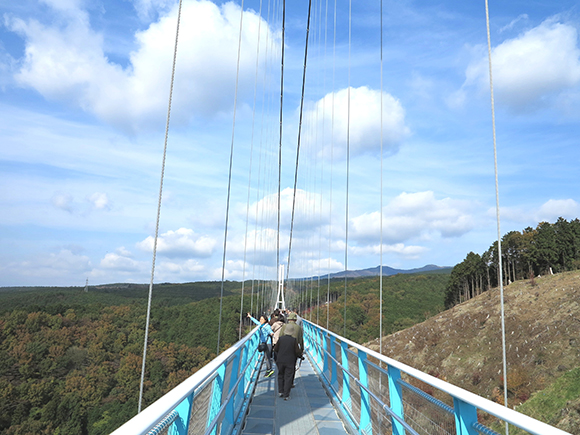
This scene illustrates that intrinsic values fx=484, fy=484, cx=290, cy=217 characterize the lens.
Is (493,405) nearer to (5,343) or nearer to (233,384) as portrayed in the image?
(233,384)

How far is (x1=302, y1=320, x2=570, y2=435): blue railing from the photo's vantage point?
1684 mm

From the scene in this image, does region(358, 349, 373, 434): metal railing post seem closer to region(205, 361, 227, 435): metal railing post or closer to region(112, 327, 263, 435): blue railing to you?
region(112, 327, 263, 435): blue railing

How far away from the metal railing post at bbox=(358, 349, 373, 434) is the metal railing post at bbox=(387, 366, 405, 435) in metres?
0.90

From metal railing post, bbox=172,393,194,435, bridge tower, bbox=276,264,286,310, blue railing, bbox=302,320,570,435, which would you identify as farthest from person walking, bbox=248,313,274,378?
bridge tower, bbox=276,264,286,310

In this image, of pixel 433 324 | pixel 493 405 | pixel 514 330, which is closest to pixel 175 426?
pixel 493 405

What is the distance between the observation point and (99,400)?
42688 millimetres

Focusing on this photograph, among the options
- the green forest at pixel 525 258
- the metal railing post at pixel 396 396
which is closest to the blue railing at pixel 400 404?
the metal railing post at pixel 396 396

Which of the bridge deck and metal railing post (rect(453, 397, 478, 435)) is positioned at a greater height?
metal railing post (rect(453, 397, 478, 435))

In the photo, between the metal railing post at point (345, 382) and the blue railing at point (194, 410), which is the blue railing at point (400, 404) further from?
the blue railing at point (194, 410)

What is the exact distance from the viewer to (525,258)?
2403 inches

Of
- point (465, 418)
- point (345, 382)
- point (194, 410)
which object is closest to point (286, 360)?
point (345, 382)

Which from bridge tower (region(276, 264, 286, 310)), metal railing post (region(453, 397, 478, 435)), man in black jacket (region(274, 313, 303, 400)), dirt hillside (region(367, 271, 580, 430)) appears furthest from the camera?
bridge tower (region(276, 264, 286, 310))

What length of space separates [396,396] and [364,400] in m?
1.11

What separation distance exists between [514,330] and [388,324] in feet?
89.6
